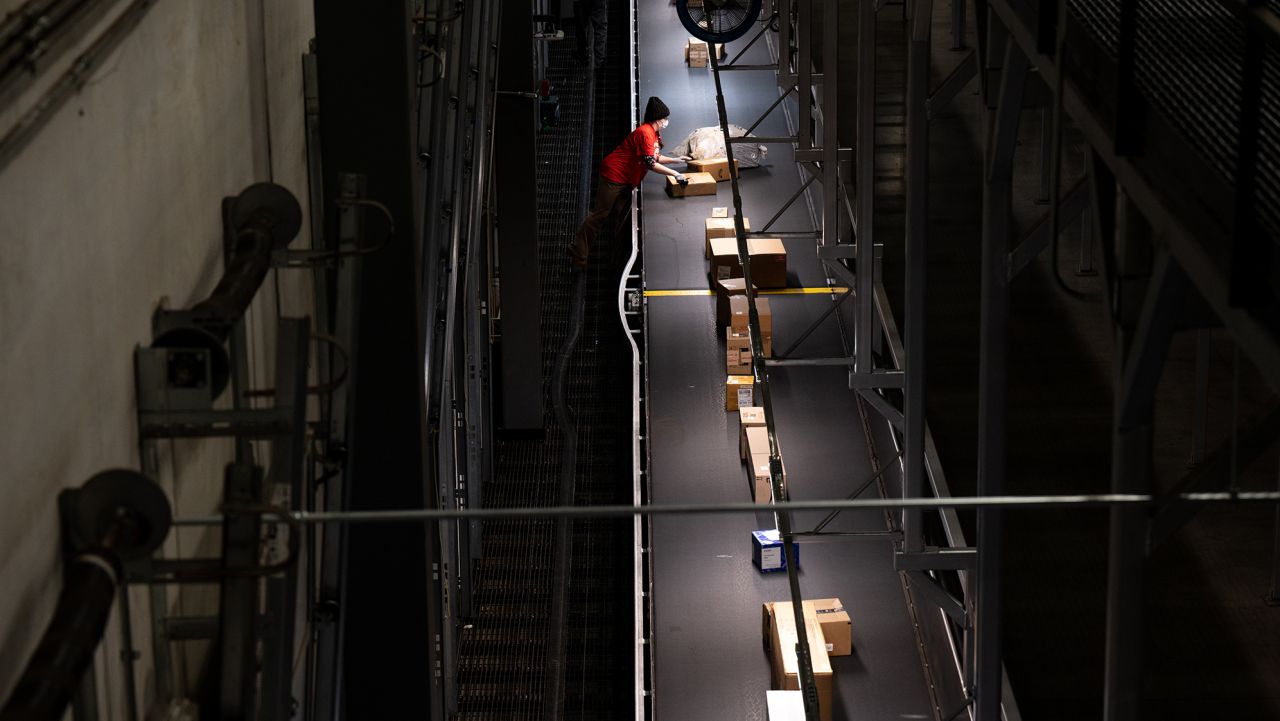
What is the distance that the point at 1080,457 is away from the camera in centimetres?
943

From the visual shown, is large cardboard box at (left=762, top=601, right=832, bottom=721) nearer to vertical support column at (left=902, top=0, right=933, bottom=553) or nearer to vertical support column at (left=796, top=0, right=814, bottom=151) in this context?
vertical support column at (left=902, top=0, right=933, bottom=553)

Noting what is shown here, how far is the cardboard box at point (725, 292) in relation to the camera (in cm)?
1193

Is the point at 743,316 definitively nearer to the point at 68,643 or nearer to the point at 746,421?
the point at 746,421

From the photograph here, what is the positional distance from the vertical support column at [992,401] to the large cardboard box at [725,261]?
6.08m

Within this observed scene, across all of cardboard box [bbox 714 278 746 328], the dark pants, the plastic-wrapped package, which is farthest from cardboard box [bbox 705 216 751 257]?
the plastic-wrapped package

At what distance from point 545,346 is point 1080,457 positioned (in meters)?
5.87

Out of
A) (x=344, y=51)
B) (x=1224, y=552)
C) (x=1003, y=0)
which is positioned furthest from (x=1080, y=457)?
(x=344, y=51)

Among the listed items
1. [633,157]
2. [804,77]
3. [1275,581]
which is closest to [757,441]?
[804,77]

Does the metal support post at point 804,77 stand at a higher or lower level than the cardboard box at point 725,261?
higher

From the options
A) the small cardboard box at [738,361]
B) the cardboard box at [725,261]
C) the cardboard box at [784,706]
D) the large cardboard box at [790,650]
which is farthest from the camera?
the cardboard box at [725,261]

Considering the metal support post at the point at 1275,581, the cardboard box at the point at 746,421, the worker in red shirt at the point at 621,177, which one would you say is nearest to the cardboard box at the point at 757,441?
the cardboard box at the point at 746,421

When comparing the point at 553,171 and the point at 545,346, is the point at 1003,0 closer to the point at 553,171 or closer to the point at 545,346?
the point at 545,346

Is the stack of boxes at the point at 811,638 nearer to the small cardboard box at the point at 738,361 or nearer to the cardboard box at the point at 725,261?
the small cardboard box at the point at 738,361

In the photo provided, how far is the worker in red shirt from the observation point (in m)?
14.0
